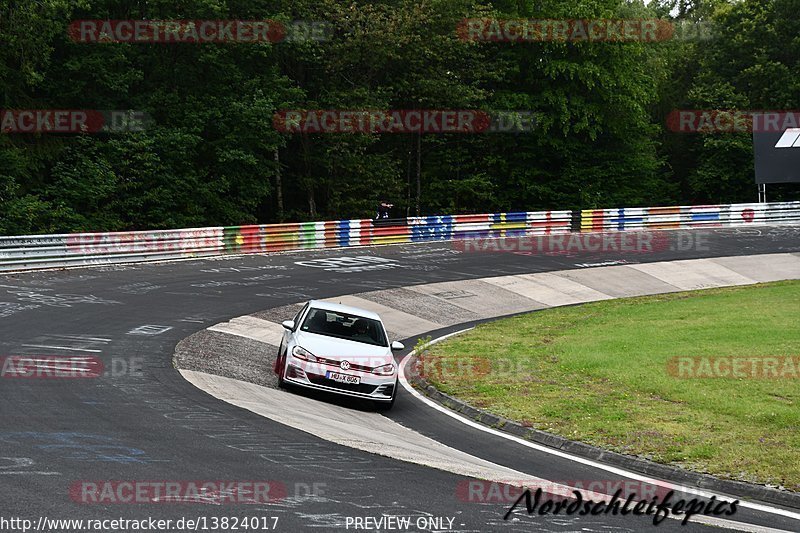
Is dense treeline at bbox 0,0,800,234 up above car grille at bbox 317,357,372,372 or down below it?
above

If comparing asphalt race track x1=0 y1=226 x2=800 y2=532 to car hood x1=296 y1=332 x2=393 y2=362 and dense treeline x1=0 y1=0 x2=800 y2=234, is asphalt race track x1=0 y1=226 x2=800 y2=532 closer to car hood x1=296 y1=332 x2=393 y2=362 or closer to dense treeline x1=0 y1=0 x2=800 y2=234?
car hood x1=296 y1=332 x2=393 y2=362

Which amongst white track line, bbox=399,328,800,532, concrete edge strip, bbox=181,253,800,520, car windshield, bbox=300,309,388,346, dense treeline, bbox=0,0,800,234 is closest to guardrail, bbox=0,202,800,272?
dense treeline, bbox=0,0,800,234

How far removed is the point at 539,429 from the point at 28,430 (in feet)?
23.2

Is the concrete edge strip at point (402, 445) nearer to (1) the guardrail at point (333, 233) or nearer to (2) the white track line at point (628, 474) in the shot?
(2) the white track line at point (628, 474)

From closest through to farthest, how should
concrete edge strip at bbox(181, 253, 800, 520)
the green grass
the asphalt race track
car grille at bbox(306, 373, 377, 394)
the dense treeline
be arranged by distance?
the asphalt race track → concrete edge strip at bbox(181, 253, 800, 520) → the green grass → car grille at bbox(306, 373, 377, 394) → the dense treeline

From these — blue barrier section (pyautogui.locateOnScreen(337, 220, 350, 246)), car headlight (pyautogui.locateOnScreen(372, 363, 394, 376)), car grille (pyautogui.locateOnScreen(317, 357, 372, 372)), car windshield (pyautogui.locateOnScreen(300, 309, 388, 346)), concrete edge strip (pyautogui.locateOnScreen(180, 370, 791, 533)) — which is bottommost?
concrete edge strip (pyautogui.locateOnScreen(180, 370, 791, 533))

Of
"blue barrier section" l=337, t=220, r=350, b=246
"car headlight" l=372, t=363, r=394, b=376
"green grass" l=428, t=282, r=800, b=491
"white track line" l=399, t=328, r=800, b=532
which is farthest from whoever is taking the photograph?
"blue barrier section" l=337, t=220, r=350, b=246

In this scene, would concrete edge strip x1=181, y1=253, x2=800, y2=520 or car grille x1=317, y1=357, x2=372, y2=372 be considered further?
car grille x1=317, y1=357, x2=372, y2=372

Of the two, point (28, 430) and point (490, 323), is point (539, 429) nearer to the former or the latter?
point (28, 430)

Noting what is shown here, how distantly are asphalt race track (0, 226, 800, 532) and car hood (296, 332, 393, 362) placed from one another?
102 centimetres

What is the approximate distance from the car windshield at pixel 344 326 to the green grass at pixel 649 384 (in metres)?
1.71

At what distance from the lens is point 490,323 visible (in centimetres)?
2700

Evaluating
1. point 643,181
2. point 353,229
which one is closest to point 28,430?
point 353,229

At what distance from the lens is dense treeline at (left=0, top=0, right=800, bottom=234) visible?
4147cm
